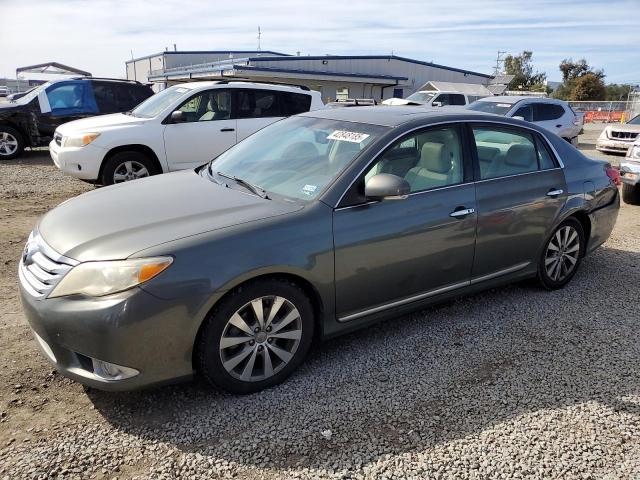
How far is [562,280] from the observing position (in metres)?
4.78

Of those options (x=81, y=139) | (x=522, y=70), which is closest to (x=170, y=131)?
(x=81, y=139)

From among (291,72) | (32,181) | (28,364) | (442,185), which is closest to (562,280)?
(442,185)

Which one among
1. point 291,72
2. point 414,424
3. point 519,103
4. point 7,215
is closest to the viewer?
point 414,424

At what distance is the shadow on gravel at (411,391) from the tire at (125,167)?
5266mm

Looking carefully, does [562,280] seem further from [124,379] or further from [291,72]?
[291,72]

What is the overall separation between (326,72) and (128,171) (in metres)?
27.7

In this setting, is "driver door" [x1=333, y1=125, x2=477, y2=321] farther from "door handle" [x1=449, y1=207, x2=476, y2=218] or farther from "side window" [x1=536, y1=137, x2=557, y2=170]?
"side window" [x1=536, y1=137, x2=557, y2=170]

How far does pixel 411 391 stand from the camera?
3.19 meters

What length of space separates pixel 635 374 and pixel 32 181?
9220 millimetres

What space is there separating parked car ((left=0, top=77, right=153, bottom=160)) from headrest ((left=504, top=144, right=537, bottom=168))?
9817 millimetres

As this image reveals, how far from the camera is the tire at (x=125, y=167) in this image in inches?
302

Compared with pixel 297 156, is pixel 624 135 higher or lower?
lower

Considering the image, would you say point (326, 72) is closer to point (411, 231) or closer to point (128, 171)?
point (128, 171)

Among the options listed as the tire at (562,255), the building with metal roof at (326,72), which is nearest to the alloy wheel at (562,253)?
the tire at (562,255)
